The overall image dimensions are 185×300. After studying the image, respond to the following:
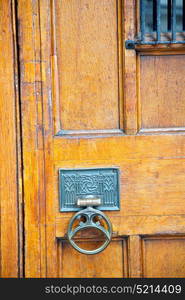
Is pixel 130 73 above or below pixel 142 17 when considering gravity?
below

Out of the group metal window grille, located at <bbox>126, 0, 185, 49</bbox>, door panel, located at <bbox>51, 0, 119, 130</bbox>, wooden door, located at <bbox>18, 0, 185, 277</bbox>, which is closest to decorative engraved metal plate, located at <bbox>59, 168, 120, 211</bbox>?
wooden door, located at <bbox>18, 0, 185, 277</bbox>

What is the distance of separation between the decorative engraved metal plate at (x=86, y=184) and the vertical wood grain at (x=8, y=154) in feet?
0.44

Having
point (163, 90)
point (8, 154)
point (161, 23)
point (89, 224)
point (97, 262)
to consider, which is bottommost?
point (97, 262)

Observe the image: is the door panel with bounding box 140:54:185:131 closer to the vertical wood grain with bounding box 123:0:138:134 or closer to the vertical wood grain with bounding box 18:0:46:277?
the vertical wood grain with bounding box 123:0:138:134

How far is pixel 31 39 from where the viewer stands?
95 cm

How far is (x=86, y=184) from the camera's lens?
0.97 metres

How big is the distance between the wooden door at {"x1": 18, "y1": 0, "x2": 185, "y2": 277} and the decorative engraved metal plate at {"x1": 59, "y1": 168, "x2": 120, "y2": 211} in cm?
2

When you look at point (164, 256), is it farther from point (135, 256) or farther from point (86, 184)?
point (86, 184)

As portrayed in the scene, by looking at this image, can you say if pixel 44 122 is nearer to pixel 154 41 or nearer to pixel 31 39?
pixel 31 39

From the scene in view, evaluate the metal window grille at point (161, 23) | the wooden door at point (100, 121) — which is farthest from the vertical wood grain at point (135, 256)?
the metal window grille at point (161, 23)

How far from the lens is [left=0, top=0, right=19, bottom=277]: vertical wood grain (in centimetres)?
95

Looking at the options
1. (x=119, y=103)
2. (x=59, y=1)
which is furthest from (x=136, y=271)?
(x=59, y=1)

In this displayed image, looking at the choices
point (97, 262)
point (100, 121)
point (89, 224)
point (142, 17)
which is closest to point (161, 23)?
point (142, 17)

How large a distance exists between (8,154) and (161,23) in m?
0.54
